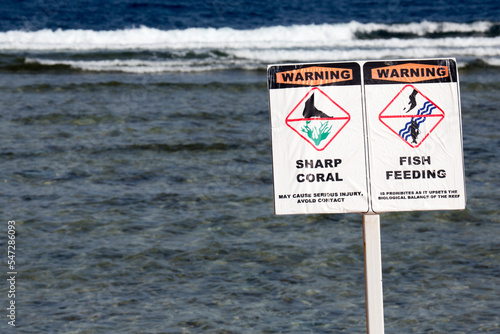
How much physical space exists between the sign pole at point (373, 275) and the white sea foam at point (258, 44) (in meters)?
11.1

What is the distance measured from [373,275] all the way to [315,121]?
2.18 ft

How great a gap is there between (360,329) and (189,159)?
4215 millimetres

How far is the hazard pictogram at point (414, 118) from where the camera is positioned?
9.05ft

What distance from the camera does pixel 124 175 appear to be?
7.66 metres

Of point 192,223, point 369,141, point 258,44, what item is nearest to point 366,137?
point 369,141

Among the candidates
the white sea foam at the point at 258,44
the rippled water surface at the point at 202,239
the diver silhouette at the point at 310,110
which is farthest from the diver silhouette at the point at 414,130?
the white sea foam at the point at 258,44

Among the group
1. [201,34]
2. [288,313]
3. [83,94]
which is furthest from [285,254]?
[201,34]

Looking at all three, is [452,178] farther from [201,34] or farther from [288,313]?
[201,34]

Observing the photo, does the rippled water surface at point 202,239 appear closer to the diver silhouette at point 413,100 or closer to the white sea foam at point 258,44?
the diver silhouette at point 413,100

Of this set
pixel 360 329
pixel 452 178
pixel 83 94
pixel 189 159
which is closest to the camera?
pixel 452 178

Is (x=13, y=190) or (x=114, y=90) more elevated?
(x=114, y=90)

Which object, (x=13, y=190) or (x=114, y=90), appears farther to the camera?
(x=114, y=90)

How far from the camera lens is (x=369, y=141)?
277 centimetres

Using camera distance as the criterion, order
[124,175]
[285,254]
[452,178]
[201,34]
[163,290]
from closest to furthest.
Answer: [452,178], [163,290], [285,254], [124,175], [201,34]
